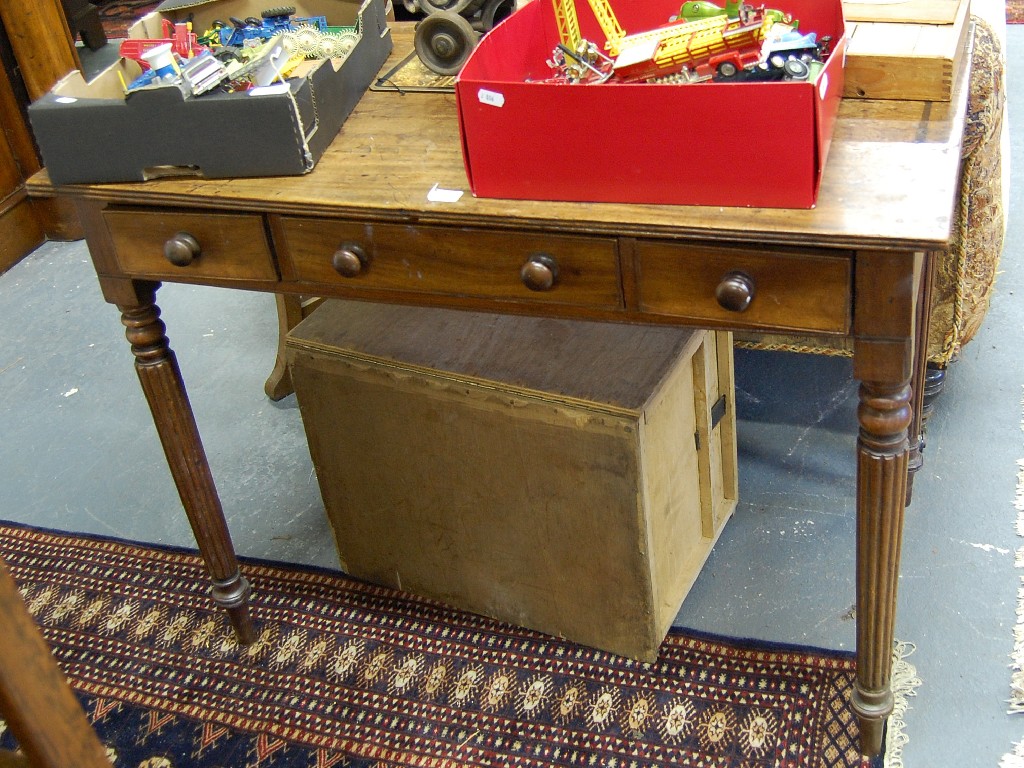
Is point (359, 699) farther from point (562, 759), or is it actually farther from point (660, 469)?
point (660, 469)

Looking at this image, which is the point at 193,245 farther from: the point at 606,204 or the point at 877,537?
the point at 877,537

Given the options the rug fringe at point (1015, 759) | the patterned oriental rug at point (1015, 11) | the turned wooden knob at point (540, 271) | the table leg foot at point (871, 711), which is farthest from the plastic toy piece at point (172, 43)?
the patterned oriental rug at point (1015, 11)

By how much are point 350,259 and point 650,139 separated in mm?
415

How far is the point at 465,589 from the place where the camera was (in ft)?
6.38

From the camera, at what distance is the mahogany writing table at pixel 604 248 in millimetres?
1222

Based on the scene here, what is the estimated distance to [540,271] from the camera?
1.33 metres

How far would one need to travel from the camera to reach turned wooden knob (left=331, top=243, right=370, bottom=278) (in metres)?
1.43

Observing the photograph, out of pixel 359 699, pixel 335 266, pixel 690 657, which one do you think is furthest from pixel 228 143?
pixel 690 657

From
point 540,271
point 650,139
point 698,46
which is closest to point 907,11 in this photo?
point 698,46

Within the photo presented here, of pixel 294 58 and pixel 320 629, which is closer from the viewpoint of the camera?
pixel 294 58

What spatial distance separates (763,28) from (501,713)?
1.07m

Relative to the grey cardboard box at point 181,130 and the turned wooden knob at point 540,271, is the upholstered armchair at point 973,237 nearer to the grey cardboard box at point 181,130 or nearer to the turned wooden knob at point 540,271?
the turned wooden knob at point 540,271

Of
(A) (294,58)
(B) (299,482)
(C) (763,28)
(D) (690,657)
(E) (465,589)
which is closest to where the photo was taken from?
(C) (763,28)

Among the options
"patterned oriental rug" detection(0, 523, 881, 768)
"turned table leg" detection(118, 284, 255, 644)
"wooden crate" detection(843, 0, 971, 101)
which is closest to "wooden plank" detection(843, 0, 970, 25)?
"wooden crate" detection(843, 0, 971, 101)
